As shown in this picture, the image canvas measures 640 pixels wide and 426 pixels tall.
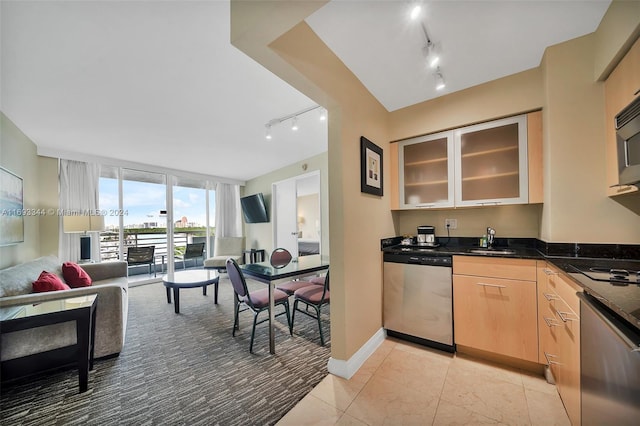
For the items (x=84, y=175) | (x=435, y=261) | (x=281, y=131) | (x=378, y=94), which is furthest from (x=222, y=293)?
(x=378, y=94)

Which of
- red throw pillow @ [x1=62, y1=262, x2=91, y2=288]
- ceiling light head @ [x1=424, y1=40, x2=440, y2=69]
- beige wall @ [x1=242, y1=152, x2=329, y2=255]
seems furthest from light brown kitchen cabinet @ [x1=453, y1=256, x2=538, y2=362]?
red throw pillow @ [x1=62, y1=262, x2=91, y2=288]

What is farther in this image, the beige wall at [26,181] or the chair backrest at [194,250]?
the chair backrest at [194,250]

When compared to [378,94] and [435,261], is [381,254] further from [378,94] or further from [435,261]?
[378,94]

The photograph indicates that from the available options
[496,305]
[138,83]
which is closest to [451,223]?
[496,305]

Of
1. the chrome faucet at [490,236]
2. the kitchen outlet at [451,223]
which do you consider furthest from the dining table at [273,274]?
the chrome faucet at [490,236]

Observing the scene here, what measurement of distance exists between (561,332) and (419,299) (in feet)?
3.05

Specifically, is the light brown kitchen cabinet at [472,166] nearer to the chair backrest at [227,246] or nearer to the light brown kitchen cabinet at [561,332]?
the light brown kitchen cabinet at [561,332]

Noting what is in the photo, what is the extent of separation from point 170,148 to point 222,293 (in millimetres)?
2621

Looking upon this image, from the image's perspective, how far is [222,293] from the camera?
4.01 metres

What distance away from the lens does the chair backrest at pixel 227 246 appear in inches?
219

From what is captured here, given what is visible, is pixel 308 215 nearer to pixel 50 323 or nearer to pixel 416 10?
pixel 50 323

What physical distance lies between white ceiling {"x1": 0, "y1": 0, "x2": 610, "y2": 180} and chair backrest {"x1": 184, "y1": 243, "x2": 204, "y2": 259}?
2.69 metres

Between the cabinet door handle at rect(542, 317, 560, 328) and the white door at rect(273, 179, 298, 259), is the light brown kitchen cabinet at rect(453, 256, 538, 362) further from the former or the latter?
the white door at rect(273, 179, 298, 259)

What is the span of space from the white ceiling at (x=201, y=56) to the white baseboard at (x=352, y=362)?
2394 millimetres
